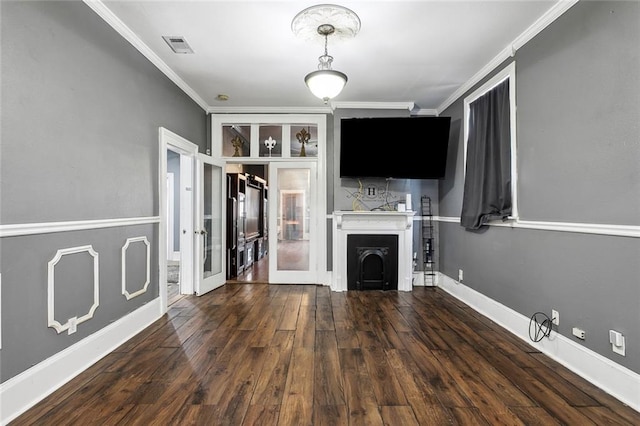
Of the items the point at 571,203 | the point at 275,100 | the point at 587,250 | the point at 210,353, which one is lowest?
the point at 210,353

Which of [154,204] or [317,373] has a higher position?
[154,204]

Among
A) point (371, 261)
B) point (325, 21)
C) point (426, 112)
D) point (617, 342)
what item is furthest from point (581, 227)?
point (426, 112)

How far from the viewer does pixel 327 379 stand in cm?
212

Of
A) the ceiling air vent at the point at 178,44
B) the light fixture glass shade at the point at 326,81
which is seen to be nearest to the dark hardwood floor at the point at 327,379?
the light fixture glass shade at the point at 326,81

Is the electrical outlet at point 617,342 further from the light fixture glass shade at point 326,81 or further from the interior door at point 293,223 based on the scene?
the interior door at point 293,223

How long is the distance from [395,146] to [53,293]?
4.03m

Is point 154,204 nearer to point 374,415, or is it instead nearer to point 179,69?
point 179,69

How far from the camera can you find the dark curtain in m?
3.07

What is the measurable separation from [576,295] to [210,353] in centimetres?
290

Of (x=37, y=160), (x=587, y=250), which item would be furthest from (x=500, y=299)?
(x=37, y=160)

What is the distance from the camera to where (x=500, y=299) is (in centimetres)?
318

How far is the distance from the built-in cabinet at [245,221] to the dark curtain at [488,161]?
12.1ft

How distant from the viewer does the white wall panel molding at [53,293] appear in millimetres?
1995

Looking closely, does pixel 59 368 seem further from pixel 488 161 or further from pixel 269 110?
pixel 488 161
